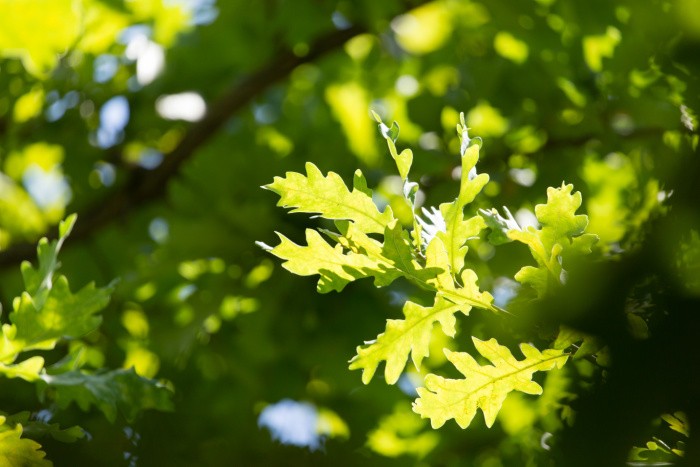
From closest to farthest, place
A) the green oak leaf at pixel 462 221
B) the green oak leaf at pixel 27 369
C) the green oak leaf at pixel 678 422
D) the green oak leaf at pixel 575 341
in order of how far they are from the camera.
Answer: the green oak leaf at pixel 678 422, the green oak leaf at pixel 575 341, the green oak leaf at pixel 462 221, the green oak leaf at pixel 27 369

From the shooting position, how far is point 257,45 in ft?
6.48

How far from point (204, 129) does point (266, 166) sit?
26 centimetres

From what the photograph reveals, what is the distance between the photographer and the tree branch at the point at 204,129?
190 cm

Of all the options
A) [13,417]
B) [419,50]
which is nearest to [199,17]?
[419,50]

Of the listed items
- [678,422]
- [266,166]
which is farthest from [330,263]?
[266,166]

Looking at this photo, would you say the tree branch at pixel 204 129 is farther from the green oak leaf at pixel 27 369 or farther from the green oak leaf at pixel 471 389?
the green oak leaf at pixel 471 389

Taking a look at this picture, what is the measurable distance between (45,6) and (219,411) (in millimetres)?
878

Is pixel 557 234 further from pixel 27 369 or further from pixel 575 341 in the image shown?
pixel 27 369

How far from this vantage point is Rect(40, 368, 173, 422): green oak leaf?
86cm

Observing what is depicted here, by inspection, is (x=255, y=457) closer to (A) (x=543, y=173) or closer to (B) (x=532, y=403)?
(B) (x=532, y=403)

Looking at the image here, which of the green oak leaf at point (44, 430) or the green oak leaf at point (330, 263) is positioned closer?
the green oak leaf at point (330, 263)

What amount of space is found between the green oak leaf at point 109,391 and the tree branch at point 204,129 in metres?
0.98

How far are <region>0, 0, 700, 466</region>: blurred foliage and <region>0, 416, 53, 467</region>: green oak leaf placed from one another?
0.06m

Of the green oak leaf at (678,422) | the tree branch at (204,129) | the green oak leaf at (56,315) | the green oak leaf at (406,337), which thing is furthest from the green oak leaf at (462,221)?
the tree branch at (204,129)
